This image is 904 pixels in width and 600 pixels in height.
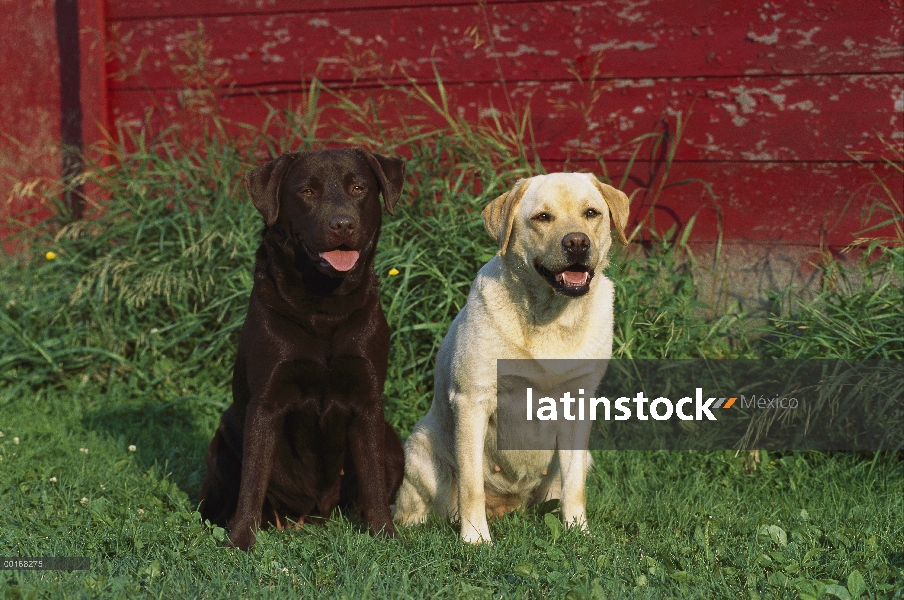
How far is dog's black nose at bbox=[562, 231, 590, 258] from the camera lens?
10.2ft

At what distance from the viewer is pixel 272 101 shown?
6.23 m

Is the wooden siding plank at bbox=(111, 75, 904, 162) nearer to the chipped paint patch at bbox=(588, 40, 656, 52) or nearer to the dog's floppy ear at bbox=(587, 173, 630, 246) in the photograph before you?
the chipped paint patch at bbox=(588, 40, 656, 52)

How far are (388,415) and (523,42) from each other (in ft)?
8.36

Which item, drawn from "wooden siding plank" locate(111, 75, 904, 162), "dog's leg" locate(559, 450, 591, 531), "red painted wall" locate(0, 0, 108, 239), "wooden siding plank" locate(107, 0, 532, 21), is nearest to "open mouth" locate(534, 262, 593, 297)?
"dog's leg" locate(559, 450, 591, 531)

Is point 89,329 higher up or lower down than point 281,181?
lower down

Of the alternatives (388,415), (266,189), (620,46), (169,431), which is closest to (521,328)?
(266,189)

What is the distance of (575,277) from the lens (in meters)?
3.20

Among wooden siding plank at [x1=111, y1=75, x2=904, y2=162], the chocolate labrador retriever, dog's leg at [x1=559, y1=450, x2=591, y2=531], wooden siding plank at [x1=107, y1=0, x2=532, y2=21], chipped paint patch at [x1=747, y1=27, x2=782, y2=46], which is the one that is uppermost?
wooden siding plank at [x1=107, y1=0, x2=532, y2=21]

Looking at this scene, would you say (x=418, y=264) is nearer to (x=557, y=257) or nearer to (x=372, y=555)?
(x=557, y=257)

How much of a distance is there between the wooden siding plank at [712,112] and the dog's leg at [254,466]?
252 cm

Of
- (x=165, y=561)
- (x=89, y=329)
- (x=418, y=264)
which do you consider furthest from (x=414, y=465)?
(x=89, y=329)

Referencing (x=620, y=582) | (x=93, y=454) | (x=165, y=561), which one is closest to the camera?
(x=620, y=582)

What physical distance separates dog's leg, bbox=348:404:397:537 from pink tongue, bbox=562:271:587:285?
32.4 inches

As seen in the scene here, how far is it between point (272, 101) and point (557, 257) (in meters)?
3.67
